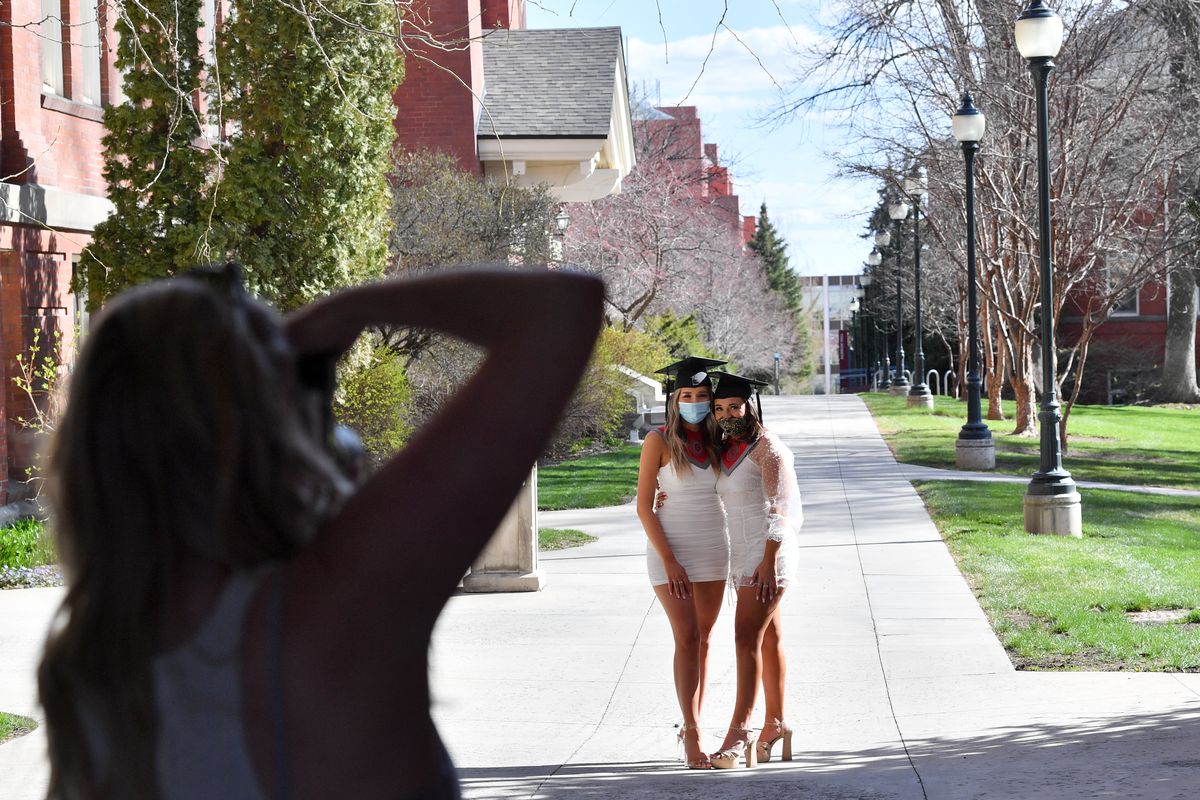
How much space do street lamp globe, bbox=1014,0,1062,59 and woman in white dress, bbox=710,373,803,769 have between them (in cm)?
844

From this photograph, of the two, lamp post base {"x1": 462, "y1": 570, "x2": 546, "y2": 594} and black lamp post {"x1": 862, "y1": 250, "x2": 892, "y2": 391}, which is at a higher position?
black lamp post {"x1": 862, "y1": 250, "x2": 892, "y2": 391}

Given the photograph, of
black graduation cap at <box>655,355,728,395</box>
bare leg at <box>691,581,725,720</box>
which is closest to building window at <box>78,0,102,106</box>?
black graduation cap at <box>655,355,728,395</box>

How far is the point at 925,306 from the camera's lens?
47.8 meters

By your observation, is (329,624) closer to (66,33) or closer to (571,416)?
(66,33)

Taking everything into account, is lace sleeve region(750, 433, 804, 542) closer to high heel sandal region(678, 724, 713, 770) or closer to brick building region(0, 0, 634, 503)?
high heel sandal region(678, 724, 713, 770)

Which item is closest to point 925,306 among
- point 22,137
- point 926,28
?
point 926,28

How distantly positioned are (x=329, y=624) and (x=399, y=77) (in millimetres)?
14012

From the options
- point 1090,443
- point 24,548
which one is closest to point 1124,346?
point 1090,443

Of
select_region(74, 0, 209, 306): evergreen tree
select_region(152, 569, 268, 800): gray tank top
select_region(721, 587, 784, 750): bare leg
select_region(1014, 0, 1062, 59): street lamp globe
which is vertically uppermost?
select_region(1014, 0, 1062, 59): street lamp globe

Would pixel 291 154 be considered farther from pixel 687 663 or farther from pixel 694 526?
pixel 687 663

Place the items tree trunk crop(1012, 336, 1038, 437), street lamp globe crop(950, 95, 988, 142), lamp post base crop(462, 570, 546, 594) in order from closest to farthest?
lamp post base crop(462, 570, 546, 594) < street lamp globe crop(950, 95, 988, 142) < tree trunk crop(1012, 336, 1038, 437)

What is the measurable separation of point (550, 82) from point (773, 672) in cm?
1852

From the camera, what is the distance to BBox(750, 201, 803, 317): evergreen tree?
9019 cm

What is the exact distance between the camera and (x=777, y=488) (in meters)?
5.95
